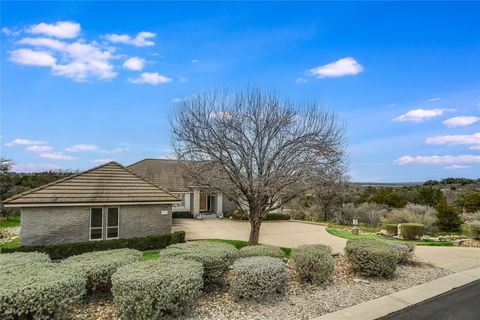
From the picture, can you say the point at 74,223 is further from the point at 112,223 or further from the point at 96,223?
the point at 112,223

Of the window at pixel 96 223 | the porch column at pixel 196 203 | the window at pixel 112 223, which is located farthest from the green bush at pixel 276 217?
the window at pixel 96 223

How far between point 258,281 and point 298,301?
1.04 metres

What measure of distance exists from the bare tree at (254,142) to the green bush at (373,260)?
3.60 meters

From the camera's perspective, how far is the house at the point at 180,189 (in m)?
27.1

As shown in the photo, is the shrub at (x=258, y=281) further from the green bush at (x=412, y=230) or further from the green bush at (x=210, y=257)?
the green bush at (x=412, y=230)

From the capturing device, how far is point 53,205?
44.5 ft

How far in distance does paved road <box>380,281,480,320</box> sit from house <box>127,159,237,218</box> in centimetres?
1992

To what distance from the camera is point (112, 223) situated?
1502cm

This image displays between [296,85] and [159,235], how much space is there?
31.6 ft

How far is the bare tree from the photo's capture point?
12.0 m

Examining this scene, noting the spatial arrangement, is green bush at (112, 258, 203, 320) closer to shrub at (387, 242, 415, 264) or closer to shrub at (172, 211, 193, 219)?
shrub at (387, 242, 415, 264)

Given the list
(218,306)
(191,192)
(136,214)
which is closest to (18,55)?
(136,214)

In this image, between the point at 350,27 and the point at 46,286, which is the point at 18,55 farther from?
the point at 350,27

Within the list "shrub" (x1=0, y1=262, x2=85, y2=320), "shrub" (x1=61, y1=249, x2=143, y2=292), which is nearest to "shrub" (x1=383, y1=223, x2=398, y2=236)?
"shrub" (x1=61, y1=249, x2=143, y2=292)
